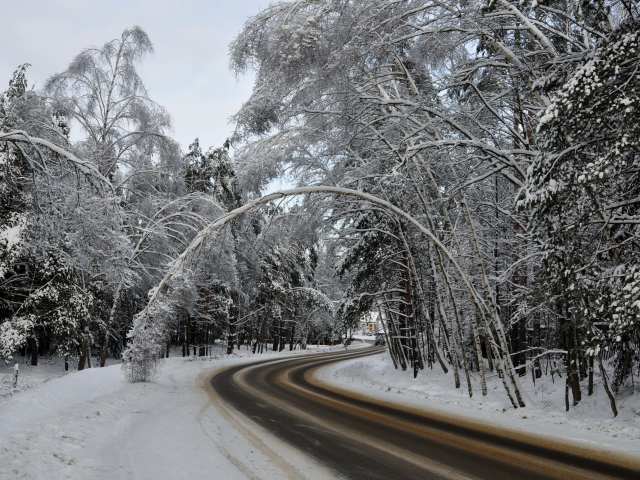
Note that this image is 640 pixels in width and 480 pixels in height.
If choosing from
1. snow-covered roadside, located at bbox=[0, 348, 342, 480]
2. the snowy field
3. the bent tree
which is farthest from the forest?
snow-covered roadside, located at bbox=[0, 348, 342, 480]

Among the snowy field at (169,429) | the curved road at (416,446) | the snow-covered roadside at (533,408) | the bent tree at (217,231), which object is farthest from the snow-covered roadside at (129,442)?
the snow-covered roadside at (533,408)

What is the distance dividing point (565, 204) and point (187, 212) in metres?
14.5

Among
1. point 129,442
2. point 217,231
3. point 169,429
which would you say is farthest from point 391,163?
point 129,442

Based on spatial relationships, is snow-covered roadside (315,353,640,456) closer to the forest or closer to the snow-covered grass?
the forest

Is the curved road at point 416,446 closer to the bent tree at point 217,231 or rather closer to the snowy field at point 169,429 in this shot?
the snowy field at point 169,429

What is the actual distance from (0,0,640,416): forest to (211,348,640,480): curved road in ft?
5.48

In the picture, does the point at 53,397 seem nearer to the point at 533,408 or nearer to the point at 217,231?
the point at 217,231

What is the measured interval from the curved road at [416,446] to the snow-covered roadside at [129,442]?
581 millimetres

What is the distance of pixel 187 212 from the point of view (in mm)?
17516

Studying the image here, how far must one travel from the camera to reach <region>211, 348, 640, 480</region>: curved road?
193 inches

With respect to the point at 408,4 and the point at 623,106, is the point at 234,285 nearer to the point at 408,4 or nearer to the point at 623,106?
the point at 408,4

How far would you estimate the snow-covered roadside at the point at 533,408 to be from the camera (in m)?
7.01

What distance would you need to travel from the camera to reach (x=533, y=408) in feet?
32.0

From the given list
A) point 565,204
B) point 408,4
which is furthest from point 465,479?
point 408,4
